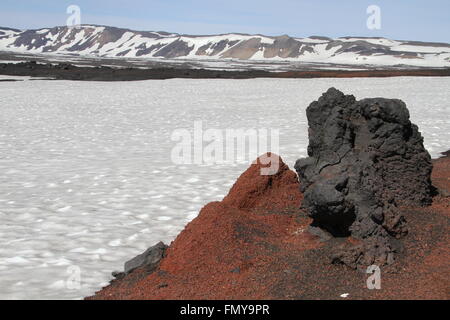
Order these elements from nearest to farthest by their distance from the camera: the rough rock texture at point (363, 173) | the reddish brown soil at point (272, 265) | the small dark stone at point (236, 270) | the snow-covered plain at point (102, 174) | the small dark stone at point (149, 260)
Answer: the reddish brown soil at point (272, 265) → the small dark stone at point (236, 270) → the rough rock texture at point (363, 173) → the small dark stone at point (149, 260) → the snow-covered plain at point (102, 174)

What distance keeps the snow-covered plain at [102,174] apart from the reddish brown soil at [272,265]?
100 centimetres

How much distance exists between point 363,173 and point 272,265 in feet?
6.37

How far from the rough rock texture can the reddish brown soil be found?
0.27m

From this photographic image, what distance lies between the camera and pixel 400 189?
789 centimetres

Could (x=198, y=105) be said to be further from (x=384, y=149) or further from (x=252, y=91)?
(x=384, y=149)

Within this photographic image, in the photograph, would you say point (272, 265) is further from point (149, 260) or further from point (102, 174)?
point (102, 174)

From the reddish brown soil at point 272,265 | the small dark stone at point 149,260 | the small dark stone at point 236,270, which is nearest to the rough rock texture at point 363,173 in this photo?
the reddish brown soil at point 272,265

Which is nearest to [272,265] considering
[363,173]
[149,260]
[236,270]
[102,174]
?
[236,270]

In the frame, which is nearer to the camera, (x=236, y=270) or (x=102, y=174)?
(x=236, y=270)

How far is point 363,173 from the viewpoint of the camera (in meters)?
6.77

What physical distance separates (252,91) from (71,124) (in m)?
19.2

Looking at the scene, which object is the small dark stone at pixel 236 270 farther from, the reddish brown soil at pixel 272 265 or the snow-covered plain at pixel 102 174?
the snow-covered plain at pixel 102 174

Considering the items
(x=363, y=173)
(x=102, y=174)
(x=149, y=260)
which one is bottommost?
(x=149, y=260)

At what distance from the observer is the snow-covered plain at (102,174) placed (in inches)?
270
